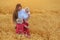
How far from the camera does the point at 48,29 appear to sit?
165 centimetres

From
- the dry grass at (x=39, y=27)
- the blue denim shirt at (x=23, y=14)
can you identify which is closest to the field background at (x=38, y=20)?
the dry grass at (x=39, y=27)

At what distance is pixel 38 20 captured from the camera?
1832mm

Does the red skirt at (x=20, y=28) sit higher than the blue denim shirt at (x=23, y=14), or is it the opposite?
the blue denim shirt at (x=23, y=14)

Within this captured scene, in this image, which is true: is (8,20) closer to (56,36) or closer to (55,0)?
(56,36)

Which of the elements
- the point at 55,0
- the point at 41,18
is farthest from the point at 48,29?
the point at 55,0

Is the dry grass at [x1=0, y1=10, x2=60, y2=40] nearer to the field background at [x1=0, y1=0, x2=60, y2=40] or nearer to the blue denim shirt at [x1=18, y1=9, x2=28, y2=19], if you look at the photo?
the field background at [x1=0, y1=0, x2=60, y2=40]

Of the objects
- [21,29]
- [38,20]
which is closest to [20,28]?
[21,29]

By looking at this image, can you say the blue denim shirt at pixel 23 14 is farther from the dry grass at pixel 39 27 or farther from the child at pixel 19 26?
the dry grass at pixel 39 27

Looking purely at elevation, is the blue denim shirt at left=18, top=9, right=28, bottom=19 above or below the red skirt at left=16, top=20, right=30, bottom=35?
above

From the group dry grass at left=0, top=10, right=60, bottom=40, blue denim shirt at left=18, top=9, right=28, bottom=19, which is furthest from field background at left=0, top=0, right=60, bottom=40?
A: blue denim shirt at left=18, top=9, right=28, bottom=19

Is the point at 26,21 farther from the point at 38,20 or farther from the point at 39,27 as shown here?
the point at 38,20

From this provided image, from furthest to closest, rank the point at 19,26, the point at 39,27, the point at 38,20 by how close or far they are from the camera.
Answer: the point at 38,20 → the point at 39,27 → the point at 19,26

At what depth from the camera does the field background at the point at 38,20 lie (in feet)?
5.04

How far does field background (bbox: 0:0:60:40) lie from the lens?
5.04 feet
